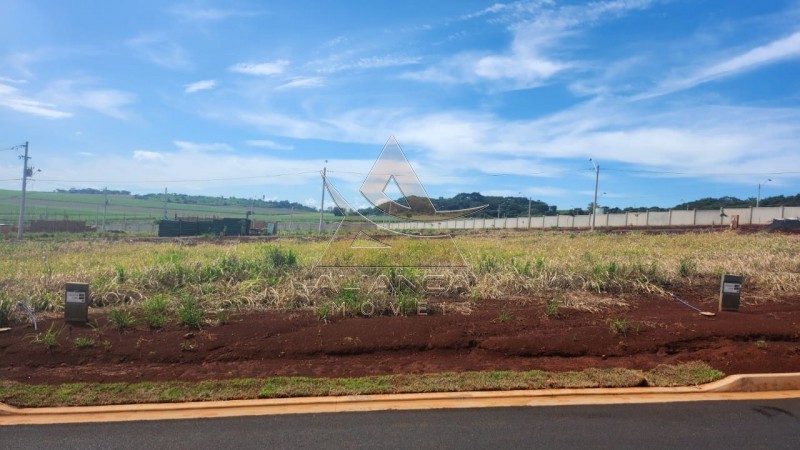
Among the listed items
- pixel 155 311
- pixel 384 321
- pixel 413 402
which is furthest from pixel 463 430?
pixel 155 311

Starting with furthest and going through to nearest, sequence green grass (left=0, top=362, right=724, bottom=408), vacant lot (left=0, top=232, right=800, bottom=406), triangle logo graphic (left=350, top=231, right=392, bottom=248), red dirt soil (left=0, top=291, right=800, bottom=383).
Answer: triangle logo graphic (left=350, top=231, right=392, bottom=248), vacant lot (left=0, top=232, right=800, bottom=406), red dirt soil (left=0, top=291, right=800, bottom=383), green grass (left=0, top=362, right=724, bottom=408)

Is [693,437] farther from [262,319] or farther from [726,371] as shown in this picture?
[262,319]

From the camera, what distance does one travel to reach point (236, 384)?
6371 millimetres

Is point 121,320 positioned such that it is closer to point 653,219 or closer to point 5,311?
point 5,311

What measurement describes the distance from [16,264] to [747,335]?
16.3 metres

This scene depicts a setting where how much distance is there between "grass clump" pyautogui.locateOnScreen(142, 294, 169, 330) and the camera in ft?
26.5

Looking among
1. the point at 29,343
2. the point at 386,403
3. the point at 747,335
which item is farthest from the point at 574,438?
the point at 29,343

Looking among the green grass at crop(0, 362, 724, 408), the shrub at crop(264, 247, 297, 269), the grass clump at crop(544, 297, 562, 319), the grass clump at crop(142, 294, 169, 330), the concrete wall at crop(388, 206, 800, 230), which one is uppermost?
the concrete wall at crop(388, 206, 800, 230)

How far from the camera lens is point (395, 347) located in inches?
297

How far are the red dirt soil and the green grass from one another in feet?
0.90

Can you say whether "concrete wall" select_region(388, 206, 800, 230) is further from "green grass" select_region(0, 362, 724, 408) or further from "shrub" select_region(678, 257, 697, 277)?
"green grass" select_region(0, 362, 724, 408)

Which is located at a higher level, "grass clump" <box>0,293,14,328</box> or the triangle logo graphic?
the triangle logo graphic

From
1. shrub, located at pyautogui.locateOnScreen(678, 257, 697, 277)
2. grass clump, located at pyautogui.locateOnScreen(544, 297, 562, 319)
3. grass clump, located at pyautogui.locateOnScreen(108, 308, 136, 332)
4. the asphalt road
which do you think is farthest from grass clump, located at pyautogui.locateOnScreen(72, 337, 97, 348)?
shrub, located at pyautogui.locateOnScreen(678, 257, 697, 277)

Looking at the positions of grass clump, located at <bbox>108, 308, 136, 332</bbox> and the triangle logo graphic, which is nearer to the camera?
grass clump, located at <bbox>108, 308, 136, 332</bbox>
